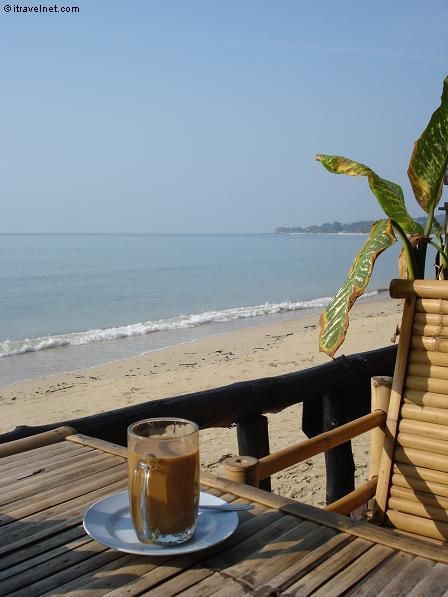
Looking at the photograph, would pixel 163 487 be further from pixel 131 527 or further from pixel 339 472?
pixel 339 472

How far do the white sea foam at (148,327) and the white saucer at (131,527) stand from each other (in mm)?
10384

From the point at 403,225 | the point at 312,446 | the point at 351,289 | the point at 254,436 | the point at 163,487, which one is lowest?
the point at 254,436

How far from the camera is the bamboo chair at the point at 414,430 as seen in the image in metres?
1.67

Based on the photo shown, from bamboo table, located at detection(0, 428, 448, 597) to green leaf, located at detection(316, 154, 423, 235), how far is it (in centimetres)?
90

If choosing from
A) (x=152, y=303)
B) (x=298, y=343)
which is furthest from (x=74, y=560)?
(x=152, y=303)

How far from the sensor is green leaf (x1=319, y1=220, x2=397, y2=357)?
148cm

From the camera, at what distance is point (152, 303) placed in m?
19.1

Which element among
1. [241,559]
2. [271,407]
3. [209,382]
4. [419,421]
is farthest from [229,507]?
[209,382]

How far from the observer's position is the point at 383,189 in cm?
171

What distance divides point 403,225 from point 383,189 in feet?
0.42

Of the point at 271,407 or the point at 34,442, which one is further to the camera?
the point at 271,407

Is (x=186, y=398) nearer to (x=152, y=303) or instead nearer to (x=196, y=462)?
(x=196, y=462)

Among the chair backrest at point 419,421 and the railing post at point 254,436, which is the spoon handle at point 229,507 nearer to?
the chair backrest at point 419,421

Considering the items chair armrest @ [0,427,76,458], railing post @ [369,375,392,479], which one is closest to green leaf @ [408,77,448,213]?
railing post @ [369,375,392,479]
